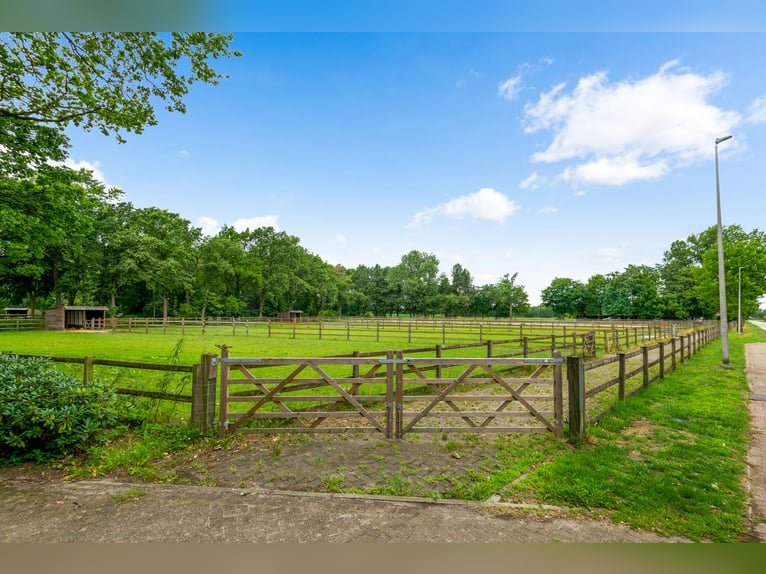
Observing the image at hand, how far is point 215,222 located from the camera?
2363 inches

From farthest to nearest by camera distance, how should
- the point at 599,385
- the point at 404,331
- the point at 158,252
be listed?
the point at 158,252, the point at 404,331, the point at 599,385

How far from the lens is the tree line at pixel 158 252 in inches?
240

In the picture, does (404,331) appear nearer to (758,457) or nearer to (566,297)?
(758,457)

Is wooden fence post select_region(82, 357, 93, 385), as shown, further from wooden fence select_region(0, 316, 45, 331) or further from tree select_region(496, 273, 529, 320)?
tree select_region(496, 273, 529, 320)

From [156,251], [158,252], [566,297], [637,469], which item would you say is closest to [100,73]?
[637,469]

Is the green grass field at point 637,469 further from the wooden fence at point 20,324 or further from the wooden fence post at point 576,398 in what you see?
the wooden fence at point 20,324

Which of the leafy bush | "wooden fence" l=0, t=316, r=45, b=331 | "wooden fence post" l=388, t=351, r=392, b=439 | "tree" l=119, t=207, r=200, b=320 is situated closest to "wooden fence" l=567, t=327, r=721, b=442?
"wooden fence post" l=388, t=351, r=392, b=439

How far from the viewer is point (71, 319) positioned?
28.9 m

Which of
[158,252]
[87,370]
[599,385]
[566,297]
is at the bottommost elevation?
[599,385]

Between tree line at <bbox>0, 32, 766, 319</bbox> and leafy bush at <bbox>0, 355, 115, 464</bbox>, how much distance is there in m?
4.85

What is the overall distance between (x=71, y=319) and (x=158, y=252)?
13.4m

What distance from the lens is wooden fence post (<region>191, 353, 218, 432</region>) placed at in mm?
4723
